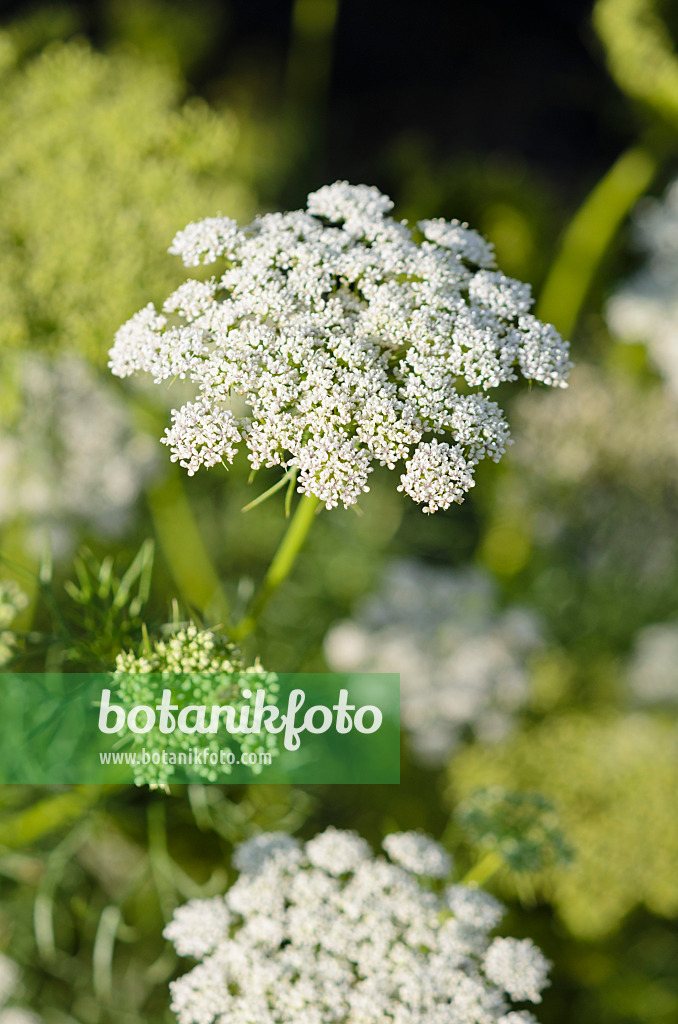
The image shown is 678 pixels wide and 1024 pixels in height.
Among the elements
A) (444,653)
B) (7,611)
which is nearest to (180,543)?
(7,611)

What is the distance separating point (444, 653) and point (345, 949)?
40.4 inches

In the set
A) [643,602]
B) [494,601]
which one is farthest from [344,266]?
[643,602]

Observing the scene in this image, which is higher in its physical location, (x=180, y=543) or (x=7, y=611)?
(x=180, y=543)

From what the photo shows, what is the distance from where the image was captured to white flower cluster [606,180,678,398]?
2.38 m

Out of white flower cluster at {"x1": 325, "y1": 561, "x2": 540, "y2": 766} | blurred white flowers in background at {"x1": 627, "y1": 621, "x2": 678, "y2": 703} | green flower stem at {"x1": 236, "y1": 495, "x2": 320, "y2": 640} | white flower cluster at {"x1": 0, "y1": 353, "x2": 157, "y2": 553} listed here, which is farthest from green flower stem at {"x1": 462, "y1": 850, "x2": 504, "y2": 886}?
white flower cluster at {"x1": 0, "y1": 353, "x2": 157, "y2": 553}

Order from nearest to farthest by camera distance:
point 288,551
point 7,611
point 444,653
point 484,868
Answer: point 288,551 → point 7,611 → point 484,868 → point 444,653

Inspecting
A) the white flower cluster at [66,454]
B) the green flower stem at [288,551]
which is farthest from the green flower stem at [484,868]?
the white flower cluster at [66,454]

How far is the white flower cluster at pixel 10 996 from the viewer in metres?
1.64

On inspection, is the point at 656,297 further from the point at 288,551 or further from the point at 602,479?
the point at 288,551

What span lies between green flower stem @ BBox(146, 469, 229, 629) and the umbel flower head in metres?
1.05

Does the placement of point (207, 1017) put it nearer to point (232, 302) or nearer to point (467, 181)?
point (232, 302)

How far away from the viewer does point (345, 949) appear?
1.27m

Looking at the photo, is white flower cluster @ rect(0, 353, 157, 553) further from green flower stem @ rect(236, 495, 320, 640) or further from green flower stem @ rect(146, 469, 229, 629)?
green flower stem @ rect(236, 495, 320, 640)

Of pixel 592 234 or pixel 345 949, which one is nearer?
pixel 345 949
